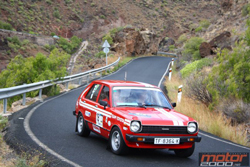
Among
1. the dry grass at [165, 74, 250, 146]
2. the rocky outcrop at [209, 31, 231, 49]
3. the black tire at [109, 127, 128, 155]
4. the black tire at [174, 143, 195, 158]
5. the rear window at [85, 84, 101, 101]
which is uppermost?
the rocky outcrop at [209, 31, 231, 49]

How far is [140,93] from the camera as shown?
808cm

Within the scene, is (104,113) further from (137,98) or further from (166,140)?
(166,140)

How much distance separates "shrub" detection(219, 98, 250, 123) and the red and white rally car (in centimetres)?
448

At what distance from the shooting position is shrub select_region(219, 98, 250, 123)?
11.6m

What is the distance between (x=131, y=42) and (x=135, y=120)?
154ft

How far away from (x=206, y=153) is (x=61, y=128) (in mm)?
4341

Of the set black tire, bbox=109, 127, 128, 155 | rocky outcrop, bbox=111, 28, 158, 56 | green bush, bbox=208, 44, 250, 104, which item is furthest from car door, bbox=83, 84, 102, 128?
rocky outcrop, bbox=111, 28, 158, 56

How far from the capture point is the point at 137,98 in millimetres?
7973

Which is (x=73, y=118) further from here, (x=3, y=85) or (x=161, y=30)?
(x=161, y=30)

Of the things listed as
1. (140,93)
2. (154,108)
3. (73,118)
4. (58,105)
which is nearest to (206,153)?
(154,108)

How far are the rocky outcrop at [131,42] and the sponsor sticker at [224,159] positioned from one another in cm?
4437

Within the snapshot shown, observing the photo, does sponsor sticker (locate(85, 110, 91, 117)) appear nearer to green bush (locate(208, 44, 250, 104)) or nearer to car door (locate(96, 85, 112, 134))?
car door (locate(96, 85, 112, 134))

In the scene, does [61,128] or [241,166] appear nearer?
[241,166]

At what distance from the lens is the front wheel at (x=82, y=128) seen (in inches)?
346
